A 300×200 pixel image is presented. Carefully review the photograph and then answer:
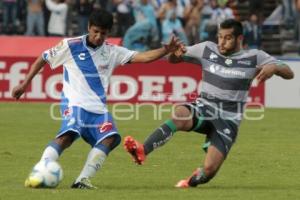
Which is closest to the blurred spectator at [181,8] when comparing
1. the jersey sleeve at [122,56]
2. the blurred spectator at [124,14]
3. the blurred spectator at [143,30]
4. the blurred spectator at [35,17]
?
the blurred spectator at [143,30]

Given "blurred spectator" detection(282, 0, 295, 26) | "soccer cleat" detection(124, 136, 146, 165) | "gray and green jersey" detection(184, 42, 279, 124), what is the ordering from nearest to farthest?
1. "soccer cleat" detection(124, 136, 146, 165)
2. "gray and green jersey" detection(184, 42, 279, 124)
3. "blurred spectator" detection(282, 0, 295, 26)

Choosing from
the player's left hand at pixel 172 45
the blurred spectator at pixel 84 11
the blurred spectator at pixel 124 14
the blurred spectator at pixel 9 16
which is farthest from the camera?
the blurred spectator at pixel 9 16

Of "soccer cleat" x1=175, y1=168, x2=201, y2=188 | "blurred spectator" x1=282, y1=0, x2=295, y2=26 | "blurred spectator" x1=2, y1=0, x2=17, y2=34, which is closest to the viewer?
"soccer cleat" x1=175, y1=168, x2=201, y2=188

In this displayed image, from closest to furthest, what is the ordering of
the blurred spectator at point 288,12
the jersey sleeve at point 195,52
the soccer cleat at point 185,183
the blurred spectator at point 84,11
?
the soccer cleat at point 185,183, the jersey sleeve at point 195,52, the blurred spectator at point 84,11, the blurred spectator at point 288,12

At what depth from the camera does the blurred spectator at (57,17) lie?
28328 millimetres

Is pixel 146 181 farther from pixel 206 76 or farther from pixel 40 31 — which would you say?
pixel 40 31

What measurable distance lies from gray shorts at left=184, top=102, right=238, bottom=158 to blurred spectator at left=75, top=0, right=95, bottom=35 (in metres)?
16.2

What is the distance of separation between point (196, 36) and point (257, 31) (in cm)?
158

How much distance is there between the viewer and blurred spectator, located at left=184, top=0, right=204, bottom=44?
28.7m

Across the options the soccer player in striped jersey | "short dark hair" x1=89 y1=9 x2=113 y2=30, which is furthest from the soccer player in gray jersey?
"short dark hair" x1=89 y1=9 x2=113 y2=30

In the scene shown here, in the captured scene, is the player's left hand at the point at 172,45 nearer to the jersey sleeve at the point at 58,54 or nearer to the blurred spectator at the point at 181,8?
the jersey sleeve at the point at 58,54

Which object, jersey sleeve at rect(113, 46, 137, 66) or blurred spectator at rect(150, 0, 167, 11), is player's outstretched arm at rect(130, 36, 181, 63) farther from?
blurred spectator at rect(150, 0, 167, 11)

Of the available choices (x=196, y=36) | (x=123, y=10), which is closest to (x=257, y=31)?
(x=196, y=36)

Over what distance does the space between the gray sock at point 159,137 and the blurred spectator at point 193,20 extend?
16.8m
